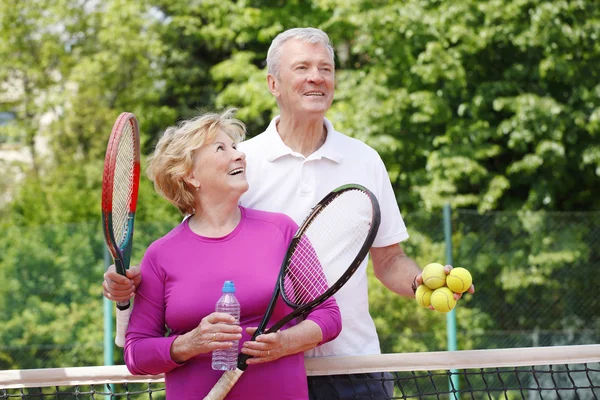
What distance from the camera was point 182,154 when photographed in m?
2.50

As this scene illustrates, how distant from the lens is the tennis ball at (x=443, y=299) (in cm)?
238

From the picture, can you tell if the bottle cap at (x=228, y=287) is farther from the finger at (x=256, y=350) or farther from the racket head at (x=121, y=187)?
the racket head at (x=121, y=187)

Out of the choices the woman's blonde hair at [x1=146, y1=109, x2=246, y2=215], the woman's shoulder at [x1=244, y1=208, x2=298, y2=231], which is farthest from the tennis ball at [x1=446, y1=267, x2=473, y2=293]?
the woman's blonde hair at [x1=146, y1=109, x2=246, y2=215]

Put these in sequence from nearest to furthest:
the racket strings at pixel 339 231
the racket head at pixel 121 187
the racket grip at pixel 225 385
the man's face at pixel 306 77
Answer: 1. the racket grip at pixel 225 385
2. the racket head at pixel 121 187
3. the racket strings at pixel 339 231
4. the man's face at pixel 306 77

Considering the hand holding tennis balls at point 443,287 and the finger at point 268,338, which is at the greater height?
the hand holding tennis balls at point 443,287

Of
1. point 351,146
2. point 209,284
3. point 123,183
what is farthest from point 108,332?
point 209,284

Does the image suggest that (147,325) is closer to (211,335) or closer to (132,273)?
(132,273)

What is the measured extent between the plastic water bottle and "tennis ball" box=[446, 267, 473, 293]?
1.85 ft

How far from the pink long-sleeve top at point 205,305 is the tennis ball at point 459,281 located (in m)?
0.31

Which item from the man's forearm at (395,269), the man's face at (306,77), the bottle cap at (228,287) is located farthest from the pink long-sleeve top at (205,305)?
the man's face at (306,77)

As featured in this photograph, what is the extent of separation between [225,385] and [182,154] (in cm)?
64

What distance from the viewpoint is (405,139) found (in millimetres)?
9836

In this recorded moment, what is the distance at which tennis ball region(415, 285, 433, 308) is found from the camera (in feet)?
8.12

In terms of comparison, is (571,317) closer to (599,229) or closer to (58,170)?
(599,229)
